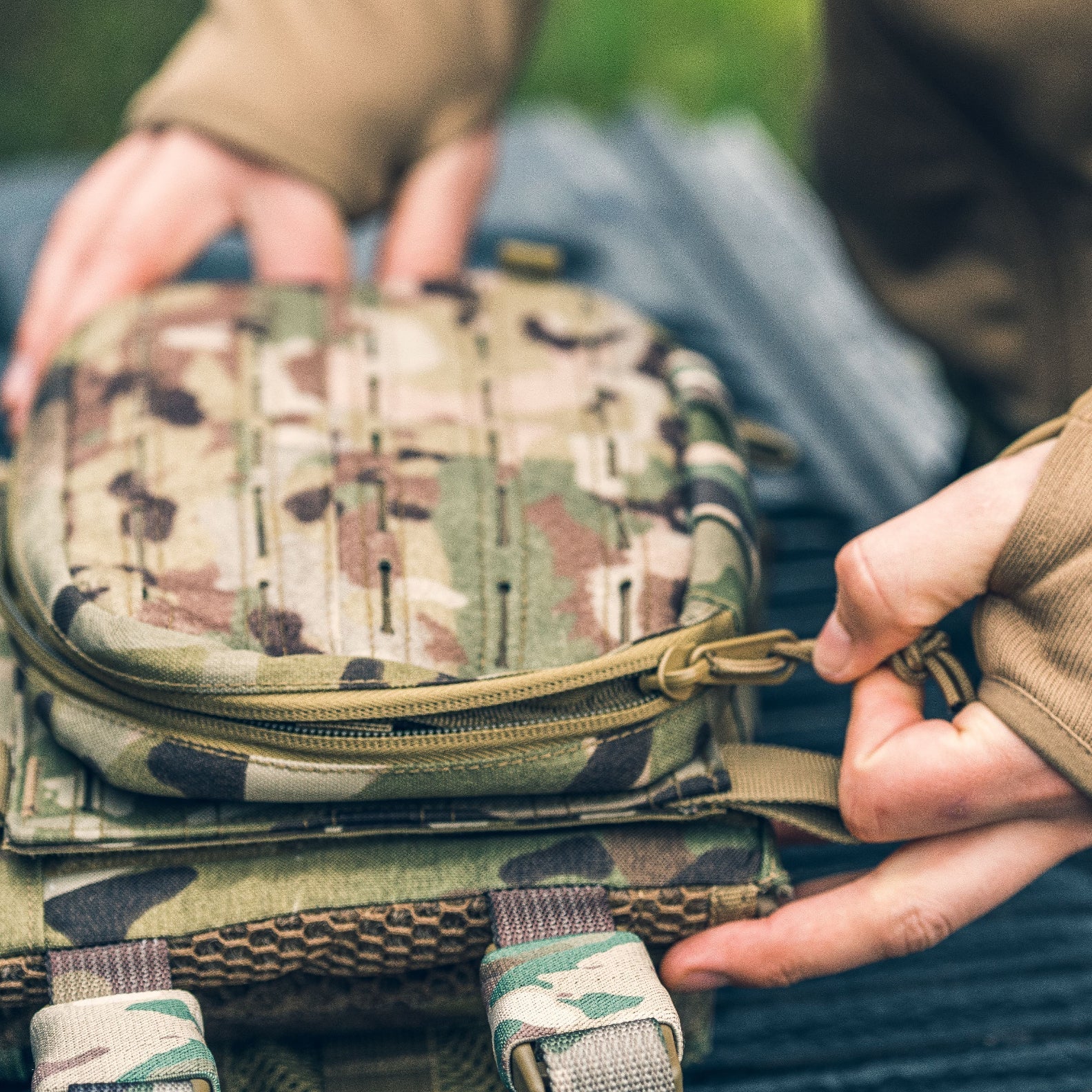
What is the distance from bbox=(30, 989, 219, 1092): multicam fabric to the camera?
64 cm

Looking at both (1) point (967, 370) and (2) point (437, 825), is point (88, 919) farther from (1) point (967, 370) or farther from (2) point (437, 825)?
(1) point (967, 370)

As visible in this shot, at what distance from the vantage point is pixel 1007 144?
915 millimetres

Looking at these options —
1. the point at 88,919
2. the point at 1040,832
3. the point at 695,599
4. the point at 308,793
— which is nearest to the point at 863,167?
the point at 695,599

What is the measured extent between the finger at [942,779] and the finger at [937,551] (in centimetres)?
6

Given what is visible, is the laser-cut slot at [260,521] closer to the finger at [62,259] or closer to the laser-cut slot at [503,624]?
the laser-cut slot at [503,624]

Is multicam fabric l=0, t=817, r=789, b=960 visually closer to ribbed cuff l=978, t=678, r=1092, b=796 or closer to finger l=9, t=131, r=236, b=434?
ribbed cuff l=978, t=678, r=1092, b=796

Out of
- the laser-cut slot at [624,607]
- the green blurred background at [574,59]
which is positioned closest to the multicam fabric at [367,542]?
the laser-cut slot at [624,607]

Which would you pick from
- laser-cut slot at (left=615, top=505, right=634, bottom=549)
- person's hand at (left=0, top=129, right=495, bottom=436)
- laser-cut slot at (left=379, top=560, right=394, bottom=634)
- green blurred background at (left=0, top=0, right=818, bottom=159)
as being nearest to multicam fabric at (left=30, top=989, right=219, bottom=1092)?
laser-cut slot at (left=379, top=560, right=394, bottom=634)

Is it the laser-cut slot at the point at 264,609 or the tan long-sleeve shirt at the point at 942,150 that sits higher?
the tan long-sleeve shirt at the point at 942,150

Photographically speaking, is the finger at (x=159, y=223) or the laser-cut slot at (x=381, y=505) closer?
the laser-cut slot at (x=381, y=505)

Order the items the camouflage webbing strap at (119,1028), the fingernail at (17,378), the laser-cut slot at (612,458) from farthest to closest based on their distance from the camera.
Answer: the fingernail at (17,378), the laser-cut slot at (612,458), the camouflage webbing strap at (119,1028)

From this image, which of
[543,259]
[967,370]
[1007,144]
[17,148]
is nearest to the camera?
[1007,144]

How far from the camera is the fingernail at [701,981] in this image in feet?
2.46

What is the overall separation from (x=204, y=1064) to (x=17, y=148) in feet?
7.29
